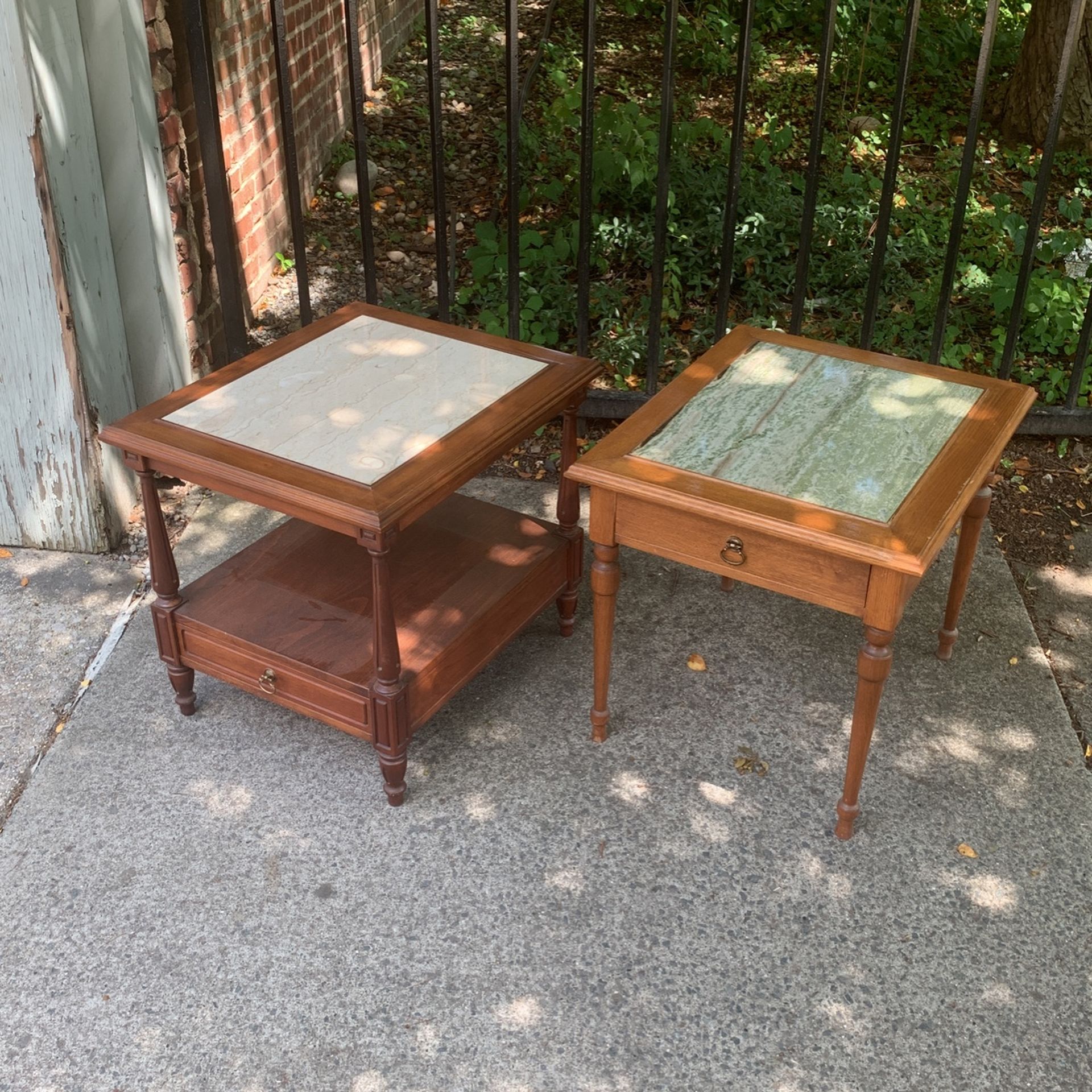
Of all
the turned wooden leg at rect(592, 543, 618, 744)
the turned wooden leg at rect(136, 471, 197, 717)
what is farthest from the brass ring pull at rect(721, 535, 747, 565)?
the turned wooden leg at rect(136, 471, 197, 717)

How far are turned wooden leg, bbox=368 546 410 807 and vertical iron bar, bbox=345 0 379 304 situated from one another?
5.36 ft

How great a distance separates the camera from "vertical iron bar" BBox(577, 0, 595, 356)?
12.2ft

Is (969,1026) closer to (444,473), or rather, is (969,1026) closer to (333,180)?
(444,473)

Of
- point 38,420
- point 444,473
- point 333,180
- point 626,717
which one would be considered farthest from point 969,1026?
point 333,180

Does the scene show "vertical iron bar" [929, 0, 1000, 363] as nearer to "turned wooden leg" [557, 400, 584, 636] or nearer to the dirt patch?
the dirt patch

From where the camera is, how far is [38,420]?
3.76 metres

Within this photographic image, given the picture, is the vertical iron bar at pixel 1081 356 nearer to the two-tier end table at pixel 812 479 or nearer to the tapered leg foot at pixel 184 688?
the two-tier end table at pixel 812 479

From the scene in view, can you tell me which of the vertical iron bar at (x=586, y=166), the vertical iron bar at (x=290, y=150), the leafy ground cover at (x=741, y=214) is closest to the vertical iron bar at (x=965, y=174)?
the leafy ground cover at (x=741, y=214)

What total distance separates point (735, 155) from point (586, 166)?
18.9 inches

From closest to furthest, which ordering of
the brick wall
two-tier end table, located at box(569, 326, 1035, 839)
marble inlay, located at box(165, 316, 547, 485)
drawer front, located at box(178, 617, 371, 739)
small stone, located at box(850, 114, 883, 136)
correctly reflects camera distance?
two-tier end table, located at box(569, 326, 1035, 839), marble inlay, located at box(165, 316, 547, 485), drawer front, located at box(178, 617, 371, 739), the brick wall, small stone, located at box(850, 114, 883, 136)

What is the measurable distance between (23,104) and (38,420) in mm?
905

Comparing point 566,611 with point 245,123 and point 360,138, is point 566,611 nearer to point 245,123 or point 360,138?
point 360,138

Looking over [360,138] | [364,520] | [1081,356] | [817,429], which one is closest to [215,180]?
[360,138]

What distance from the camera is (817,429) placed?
294 centimetres
